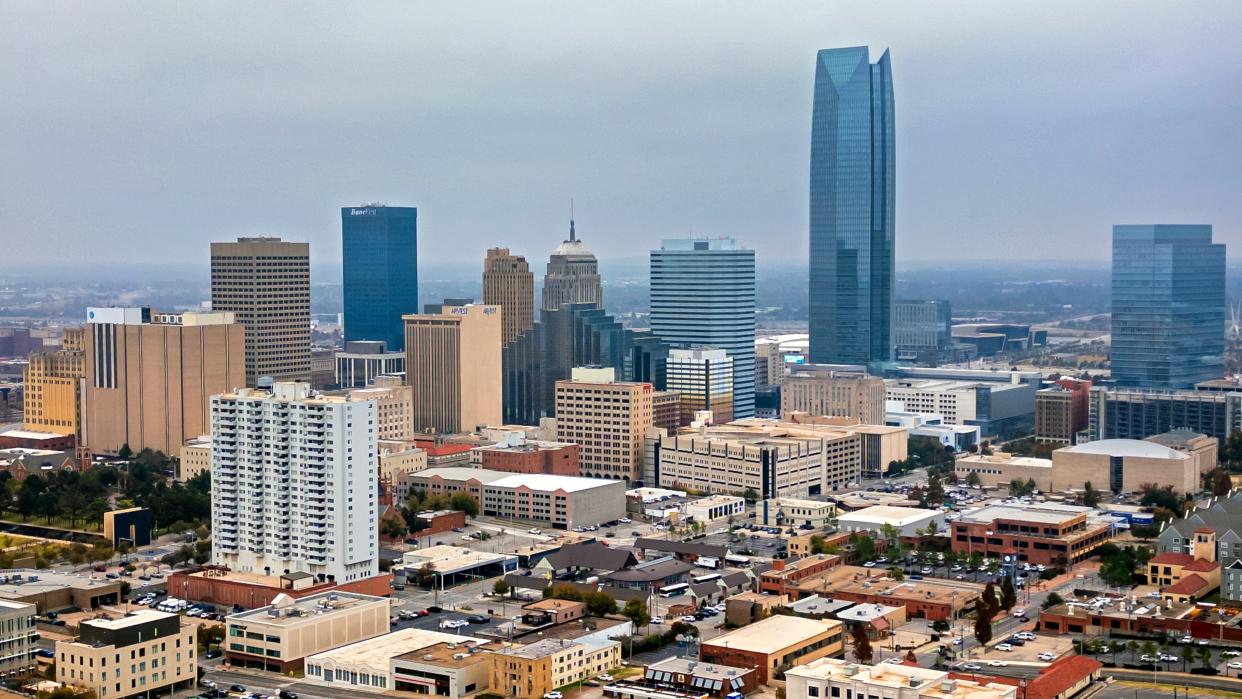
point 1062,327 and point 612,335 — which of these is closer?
point 612,335

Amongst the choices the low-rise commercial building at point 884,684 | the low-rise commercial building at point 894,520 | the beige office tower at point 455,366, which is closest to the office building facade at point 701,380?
the beige office tower at point 455,366

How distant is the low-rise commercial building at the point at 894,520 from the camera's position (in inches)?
1549

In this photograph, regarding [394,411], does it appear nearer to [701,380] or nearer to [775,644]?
[701,380]

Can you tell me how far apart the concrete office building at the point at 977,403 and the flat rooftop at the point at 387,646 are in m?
35.6

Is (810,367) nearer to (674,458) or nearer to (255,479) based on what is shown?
(674,458)

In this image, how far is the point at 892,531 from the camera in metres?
38.6

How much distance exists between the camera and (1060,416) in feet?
186

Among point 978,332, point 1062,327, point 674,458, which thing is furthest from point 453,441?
point 1062,327

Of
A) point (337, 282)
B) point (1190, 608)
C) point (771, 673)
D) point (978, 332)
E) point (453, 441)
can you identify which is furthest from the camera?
point (337, 282)

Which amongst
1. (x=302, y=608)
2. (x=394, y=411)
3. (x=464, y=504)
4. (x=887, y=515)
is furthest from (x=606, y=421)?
(x=302, y=608)

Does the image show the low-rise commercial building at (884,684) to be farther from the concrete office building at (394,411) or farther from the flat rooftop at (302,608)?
the concrete office building at (394,411)

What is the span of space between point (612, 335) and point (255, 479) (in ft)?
99.0

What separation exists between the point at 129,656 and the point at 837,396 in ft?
117

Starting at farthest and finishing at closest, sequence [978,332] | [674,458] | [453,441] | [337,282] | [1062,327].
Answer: [337,282]
[1062,327]
[978,332]
[453,441]
[674,458]
